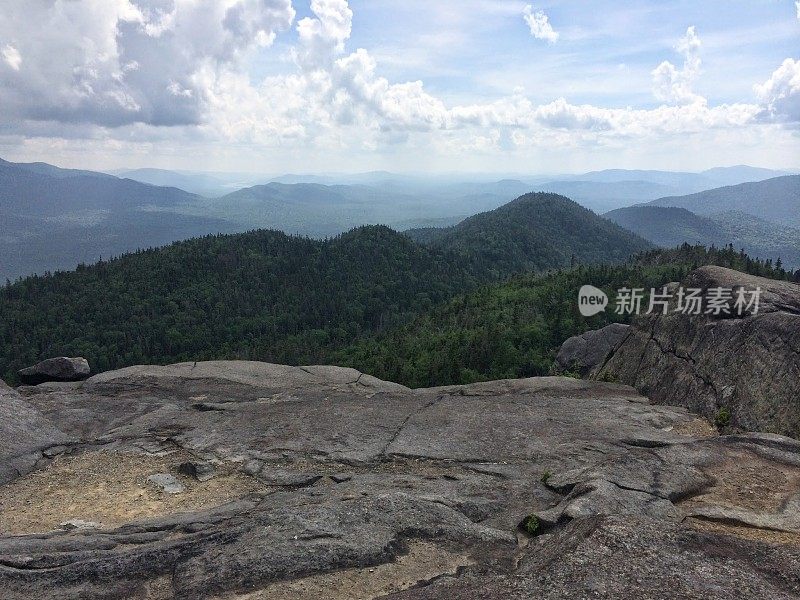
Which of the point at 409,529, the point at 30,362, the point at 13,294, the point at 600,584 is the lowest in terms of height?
the point at 30,362

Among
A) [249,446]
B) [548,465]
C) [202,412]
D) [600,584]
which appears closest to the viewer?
[600,584]

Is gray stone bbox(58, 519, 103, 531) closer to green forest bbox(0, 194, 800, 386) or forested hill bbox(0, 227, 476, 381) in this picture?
green forest bbox(0, 194, 800, 386)

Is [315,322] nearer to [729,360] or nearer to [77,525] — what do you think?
[729,360]

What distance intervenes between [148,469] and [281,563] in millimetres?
9921

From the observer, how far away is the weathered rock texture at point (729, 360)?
20.1 metres

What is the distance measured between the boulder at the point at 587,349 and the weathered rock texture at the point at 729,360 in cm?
3904

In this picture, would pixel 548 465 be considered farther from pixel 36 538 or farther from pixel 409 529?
pixel 36 538

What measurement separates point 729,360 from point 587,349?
49.4m

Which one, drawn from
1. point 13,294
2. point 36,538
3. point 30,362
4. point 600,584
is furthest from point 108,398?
point 13,294

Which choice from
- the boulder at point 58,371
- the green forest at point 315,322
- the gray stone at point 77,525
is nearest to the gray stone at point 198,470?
the gray stone at point 77,525

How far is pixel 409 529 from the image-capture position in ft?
41.1

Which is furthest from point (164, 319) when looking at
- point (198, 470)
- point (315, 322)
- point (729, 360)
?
point (729, 360)

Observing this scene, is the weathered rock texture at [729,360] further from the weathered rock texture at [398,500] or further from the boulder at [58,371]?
the boulder at [58,371]

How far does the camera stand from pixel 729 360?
22.8 m
